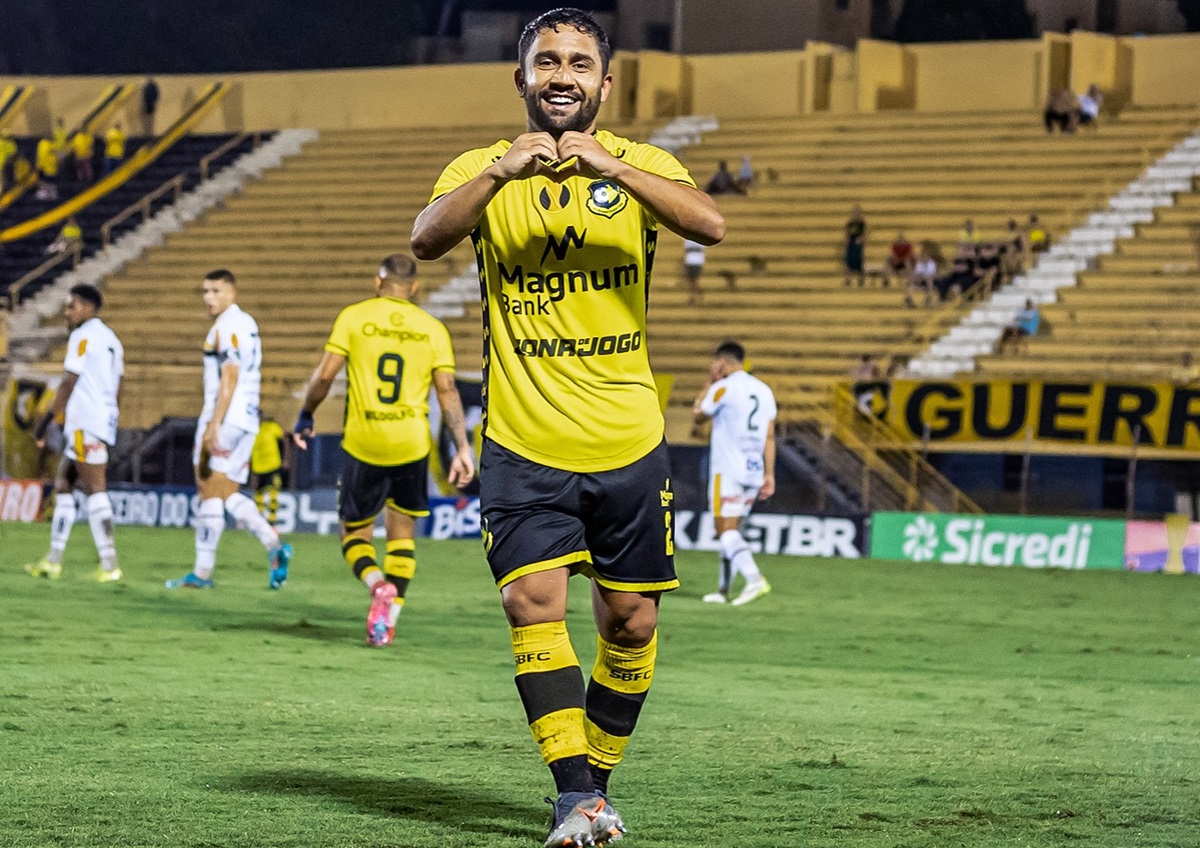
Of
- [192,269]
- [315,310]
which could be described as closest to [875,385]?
[315,310]

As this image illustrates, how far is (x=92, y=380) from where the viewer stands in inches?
581

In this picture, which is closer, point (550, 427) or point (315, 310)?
point (550, 427)

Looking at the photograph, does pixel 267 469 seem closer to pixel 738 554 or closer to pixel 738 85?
pixel 738 554

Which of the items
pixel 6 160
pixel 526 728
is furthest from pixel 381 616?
pixel 6 160

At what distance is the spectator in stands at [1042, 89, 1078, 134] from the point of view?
33656 mm

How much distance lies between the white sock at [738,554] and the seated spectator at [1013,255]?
14980 mm

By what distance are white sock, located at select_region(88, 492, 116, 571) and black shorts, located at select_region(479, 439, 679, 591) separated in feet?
31.8

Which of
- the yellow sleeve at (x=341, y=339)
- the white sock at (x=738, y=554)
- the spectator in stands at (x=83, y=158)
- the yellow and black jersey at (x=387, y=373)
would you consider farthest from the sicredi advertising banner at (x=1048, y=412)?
the spectator in stands at (x=83, y=158)

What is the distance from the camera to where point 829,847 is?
5.52 m

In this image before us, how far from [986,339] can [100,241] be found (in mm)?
18104

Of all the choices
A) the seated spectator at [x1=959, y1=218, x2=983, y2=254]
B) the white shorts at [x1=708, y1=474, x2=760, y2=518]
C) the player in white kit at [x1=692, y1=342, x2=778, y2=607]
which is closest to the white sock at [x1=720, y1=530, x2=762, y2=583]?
the player in white kit at [x1=692, y1=342, x2=778, y2=607]

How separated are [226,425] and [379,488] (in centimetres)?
291

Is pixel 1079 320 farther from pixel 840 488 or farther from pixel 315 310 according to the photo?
pixel 315 310

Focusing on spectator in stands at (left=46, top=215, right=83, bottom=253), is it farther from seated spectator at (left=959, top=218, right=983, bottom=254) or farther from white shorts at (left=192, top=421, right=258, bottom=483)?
white shorts at (left=192, top=421, right=258, bottom=483)
